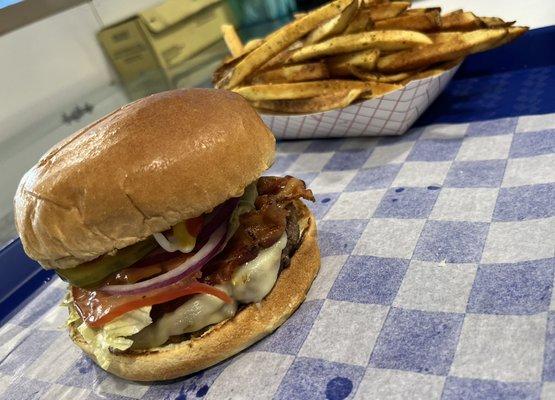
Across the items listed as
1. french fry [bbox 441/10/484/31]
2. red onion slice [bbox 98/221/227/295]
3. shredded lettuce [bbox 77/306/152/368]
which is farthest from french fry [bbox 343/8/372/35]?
shredded lettuce [bbox 77/306/152/368]

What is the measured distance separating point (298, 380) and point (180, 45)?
3.41 m

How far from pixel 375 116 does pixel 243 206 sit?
119cm

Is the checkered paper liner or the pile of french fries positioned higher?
the pile of french fries

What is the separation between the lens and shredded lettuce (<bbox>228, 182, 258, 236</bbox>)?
185 cm

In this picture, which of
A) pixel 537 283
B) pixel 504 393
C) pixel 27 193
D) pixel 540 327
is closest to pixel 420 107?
pixel 537 283

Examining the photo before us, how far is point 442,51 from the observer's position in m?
2.51

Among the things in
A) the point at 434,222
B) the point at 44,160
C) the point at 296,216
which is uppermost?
the point at 44,160

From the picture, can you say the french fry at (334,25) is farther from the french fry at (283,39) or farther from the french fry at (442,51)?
the french fry at (442,51)

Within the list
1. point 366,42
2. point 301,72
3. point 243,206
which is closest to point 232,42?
point 301,72

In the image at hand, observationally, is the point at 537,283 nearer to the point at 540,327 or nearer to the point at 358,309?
the point at 540,327

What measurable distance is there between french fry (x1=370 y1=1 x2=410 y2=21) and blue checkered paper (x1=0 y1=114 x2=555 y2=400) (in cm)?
66

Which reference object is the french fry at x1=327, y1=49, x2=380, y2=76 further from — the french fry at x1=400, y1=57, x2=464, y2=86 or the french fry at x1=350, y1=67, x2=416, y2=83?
the french fry at x1=400, y1=57, x2=464, y2=86

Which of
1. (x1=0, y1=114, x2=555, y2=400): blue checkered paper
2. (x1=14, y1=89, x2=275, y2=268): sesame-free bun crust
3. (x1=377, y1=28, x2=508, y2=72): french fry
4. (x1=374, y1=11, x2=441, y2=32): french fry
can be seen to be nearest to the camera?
(x1=0, y1=114, x2=555, y2=400): blue checkered paper

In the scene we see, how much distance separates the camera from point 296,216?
6.81ft
